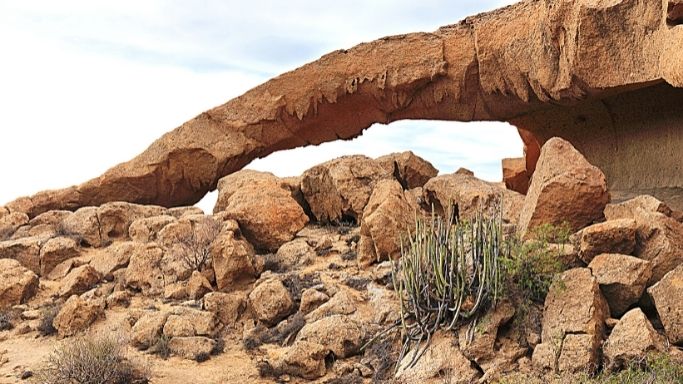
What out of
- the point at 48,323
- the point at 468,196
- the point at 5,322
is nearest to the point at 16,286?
the point at 5,322

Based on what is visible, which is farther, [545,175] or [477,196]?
[477,196]

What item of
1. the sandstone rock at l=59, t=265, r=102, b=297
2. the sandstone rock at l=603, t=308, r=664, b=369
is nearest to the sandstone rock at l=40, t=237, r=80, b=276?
the sandstone rock at l=59, t=265, r=102, b=297

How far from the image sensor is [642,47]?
7742 millimetres

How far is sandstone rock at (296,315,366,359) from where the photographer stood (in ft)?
22.0

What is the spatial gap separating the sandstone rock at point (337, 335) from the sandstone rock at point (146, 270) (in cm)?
297

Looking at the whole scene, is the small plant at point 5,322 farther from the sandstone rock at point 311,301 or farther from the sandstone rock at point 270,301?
the sandstone rock at point 311,301

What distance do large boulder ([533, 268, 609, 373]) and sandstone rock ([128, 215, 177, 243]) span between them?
6.36 metres

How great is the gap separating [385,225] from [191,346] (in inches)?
99.4

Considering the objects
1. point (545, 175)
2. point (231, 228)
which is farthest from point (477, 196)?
point (231, 228)

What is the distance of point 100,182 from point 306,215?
451cm

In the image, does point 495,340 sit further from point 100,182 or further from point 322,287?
point 100,182

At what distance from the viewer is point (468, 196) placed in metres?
9.03

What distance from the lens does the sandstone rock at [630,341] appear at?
16.9 feet

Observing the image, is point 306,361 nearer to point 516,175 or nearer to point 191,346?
point 191,346
